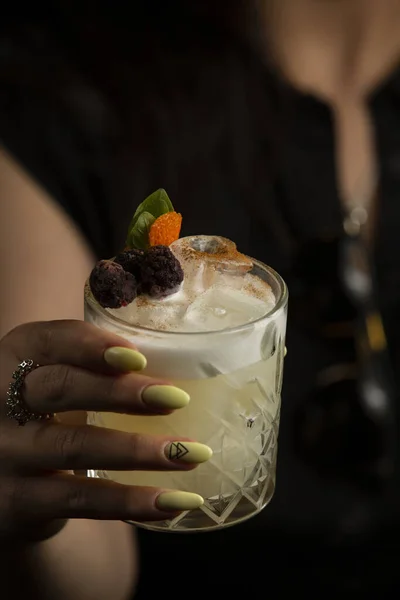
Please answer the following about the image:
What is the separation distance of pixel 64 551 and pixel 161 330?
2.07 feet

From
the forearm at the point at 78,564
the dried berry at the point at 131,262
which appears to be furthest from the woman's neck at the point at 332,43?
the dried berry at the point at 131,262

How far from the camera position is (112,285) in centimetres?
74

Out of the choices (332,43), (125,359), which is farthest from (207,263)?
(332,43)

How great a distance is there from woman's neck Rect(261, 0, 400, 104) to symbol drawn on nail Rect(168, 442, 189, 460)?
127cm

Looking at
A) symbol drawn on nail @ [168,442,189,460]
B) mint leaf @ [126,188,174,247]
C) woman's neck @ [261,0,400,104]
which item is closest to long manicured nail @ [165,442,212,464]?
symbol drawn on nail @ [168,442,189,460]

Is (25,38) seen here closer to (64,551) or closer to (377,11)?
(377,11)

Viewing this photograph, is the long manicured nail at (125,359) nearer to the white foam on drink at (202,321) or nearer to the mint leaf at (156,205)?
the white foam on drink at (202,321)

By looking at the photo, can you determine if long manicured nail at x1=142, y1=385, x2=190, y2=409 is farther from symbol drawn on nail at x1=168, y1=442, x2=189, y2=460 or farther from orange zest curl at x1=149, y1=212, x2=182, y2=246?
orange zest curl at x1=149, y1=212, x2=182, y2=246

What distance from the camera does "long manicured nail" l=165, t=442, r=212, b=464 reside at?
74 centimetres

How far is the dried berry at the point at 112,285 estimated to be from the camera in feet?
2.42

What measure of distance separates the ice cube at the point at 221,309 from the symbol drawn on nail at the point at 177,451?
4.2 inches

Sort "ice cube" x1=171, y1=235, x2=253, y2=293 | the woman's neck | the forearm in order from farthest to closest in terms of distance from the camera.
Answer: the woman's neck
the forearm
"ice cube" x1=171, y1=235, x2=253, y2=293

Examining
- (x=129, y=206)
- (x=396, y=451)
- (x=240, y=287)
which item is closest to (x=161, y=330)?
(x=240, y=287)

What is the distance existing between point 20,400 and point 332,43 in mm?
1394
